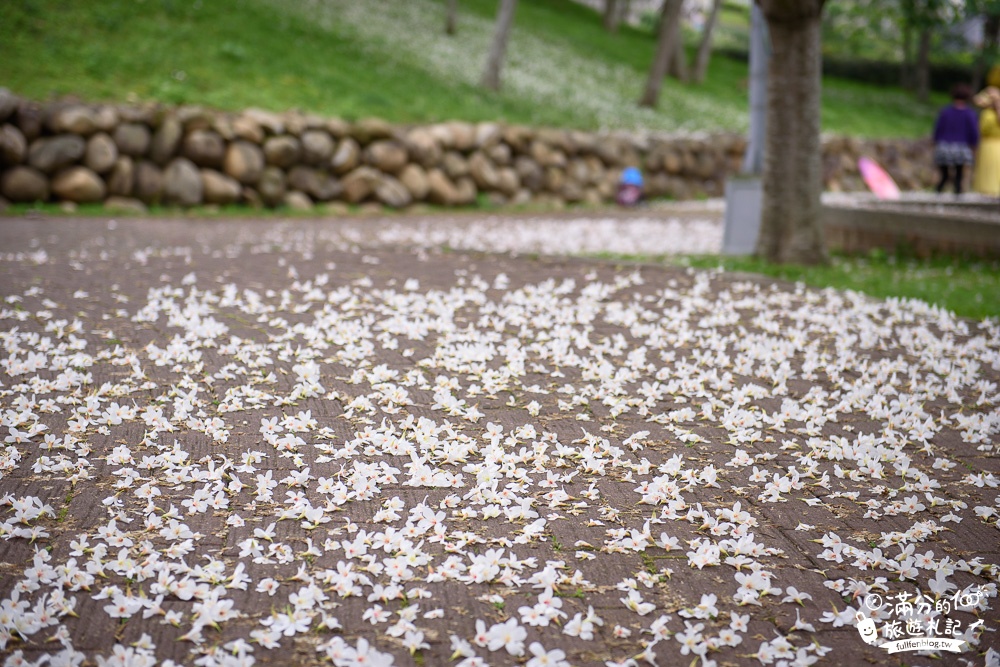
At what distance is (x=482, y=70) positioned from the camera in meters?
20.5

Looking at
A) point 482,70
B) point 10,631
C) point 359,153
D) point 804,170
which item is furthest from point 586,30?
point 10,631

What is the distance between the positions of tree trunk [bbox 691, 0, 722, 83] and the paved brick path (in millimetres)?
23251

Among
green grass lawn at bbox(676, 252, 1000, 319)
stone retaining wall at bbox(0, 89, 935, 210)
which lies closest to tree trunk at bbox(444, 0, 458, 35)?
stone retaining wall at bbox(0, 89, 935, 210)

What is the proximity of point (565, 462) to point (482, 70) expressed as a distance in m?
18.0

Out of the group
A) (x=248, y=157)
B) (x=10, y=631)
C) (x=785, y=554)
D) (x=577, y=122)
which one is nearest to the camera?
(x=10, y=631)

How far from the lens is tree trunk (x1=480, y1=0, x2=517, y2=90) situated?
18891mm

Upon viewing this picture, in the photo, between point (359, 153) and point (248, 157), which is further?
point (359, 153)

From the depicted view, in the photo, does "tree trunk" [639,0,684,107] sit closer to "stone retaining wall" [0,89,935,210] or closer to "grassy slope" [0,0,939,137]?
"grassy slope" [0,0,939,137]

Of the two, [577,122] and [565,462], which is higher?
[577,122]

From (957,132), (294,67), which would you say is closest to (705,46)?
(957,132)

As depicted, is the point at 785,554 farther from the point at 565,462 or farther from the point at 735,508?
the point at 565,462

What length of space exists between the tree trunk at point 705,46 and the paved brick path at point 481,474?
23.3 metres

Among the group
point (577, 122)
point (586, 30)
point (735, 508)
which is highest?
point (586, 30)

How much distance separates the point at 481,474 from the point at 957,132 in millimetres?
13960
